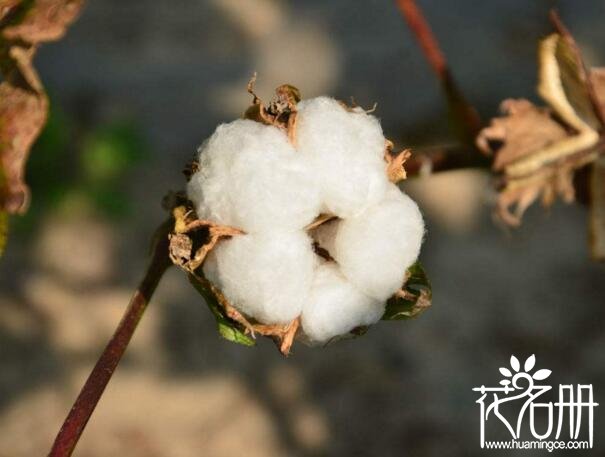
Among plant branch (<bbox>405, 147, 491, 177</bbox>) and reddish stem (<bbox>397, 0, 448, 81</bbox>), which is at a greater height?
reddish stem (<bbox>397, 0, 448, 81</bbox>)

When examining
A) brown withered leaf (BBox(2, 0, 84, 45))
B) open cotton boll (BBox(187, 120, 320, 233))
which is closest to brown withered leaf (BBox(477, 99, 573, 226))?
open cotton boll (BBox(187, 120, 320, 233))

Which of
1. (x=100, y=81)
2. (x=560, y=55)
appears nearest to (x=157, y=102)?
(x=100, y=81)

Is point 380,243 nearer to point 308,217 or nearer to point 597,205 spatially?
point 308,217

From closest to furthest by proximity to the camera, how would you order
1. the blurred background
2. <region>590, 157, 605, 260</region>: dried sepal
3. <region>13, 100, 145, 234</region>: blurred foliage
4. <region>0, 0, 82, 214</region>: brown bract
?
<region>0, 0, 82, 214</region>: brown bract < <region>590, 157, 605, 260</region>: dried sepal < the blurred background < <region>13, 100, 145, 234</region>: blurred foliage

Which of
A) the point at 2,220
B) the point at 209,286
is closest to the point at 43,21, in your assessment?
the point at 2,220

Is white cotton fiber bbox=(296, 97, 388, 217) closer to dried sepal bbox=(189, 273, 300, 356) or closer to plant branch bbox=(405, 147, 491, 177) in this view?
dried sepal bbox=(189, 273, 300, 356)

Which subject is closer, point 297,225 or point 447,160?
point 297,225

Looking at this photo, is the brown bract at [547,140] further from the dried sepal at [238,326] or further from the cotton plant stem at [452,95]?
the dried sepal at [238,326]

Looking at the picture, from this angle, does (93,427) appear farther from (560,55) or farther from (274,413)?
(560,55)
